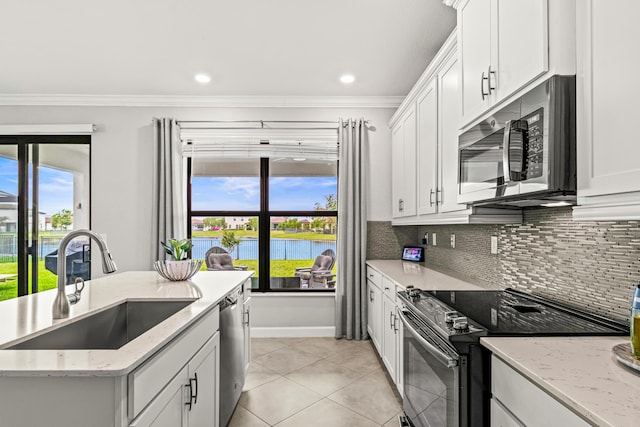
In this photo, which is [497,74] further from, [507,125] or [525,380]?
[525,380]

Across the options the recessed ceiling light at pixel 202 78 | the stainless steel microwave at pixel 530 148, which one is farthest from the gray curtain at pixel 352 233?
the stainless steel microwave at pixel 530 148

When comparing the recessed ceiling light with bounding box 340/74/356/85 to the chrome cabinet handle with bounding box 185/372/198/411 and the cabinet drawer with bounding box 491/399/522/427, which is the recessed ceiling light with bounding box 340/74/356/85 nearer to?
the chrome cabinet handle with bounding box 185/372/198/411

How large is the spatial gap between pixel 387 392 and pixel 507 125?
2158mm

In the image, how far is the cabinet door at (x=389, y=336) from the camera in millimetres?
2762

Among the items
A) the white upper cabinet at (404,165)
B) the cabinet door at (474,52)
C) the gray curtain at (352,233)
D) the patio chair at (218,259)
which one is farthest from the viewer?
the patio chair at (218,259)

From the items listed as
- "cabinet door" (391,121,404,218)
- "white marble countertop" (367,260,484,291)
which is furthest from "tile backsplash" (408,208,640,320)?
"cabinet door" (391,121,404,218)

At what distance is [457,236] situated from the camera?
3170 millimetres

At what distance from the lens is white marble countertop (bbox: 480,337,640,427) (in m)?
0.82

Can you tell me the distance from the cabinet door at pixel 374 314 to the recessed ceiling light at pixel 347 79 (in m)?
1.95

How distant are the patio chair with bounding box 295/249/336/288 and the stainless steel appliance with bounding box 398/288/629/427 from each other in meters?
2.28

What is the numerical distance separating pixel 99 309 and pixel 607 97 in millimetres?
2002

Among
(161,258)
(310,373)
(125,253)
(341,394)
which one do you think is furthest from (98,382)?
(125,253)

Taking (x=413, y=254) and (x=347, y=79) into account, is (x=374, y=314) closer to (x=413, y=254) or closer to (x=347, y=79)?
(x=413, y=254)

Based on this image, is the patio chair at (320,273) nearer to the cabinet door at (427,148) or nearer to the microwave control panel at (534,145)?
the cabinet door at (427,148)
